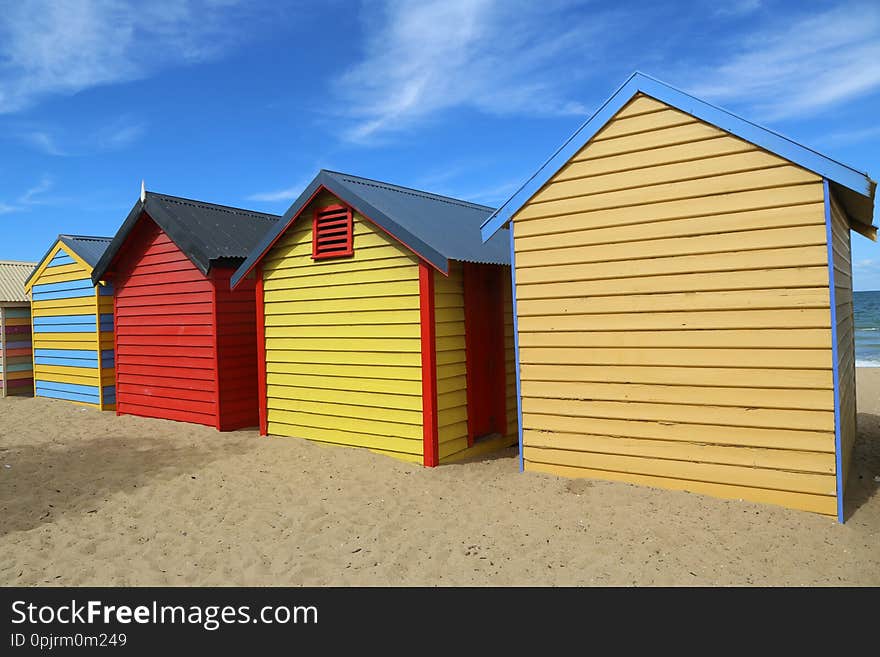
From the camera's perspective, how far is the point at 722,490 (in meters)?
6.02

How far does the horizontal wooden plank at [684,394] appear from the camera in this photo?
5623mm

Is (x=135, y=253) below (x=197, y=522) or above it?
above

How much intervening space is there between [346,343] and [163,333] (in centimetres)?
487

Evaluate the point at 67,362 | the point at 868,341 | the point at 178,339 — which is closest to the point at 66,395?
the point at 67,362

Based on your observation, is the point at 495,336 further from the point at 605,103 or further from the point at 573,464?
the point at 605,103

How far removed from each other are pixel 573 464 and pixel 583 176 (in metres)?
3.29

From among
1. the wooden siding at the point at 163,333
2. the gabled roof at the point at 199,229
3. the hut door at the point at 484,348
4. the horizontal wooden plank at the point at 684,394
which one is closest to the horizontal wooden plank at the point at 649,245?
the horizontal wooden plank at the point at 684,394

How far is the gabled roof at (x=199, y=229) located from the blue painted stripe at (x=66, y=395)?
2.97 meters

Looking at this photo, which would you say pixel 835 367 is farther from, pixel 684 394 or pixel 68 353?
pixel 68 353

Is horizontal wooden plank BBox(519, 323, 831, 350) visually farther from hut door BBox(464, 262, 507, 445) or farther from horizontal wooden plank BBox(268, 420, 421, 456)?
horizontal wooden plank BBox(268, 420, 421, 456)

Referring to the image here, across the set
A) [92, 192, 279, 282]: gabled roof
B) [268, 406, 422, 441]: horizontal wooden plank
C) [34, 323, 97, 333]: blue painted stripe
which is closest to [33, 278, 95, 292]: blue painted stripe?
Answer: [34, 323, 97, 333]: blue painted stripe

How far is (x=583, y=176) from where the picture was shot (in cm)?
678

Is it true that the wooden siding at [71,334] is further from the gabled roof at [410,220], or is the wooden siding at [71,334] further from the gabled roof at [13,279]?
the gabled roof at [13,279]

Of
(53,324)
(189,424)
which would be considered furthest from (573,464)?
A: (53,324)
